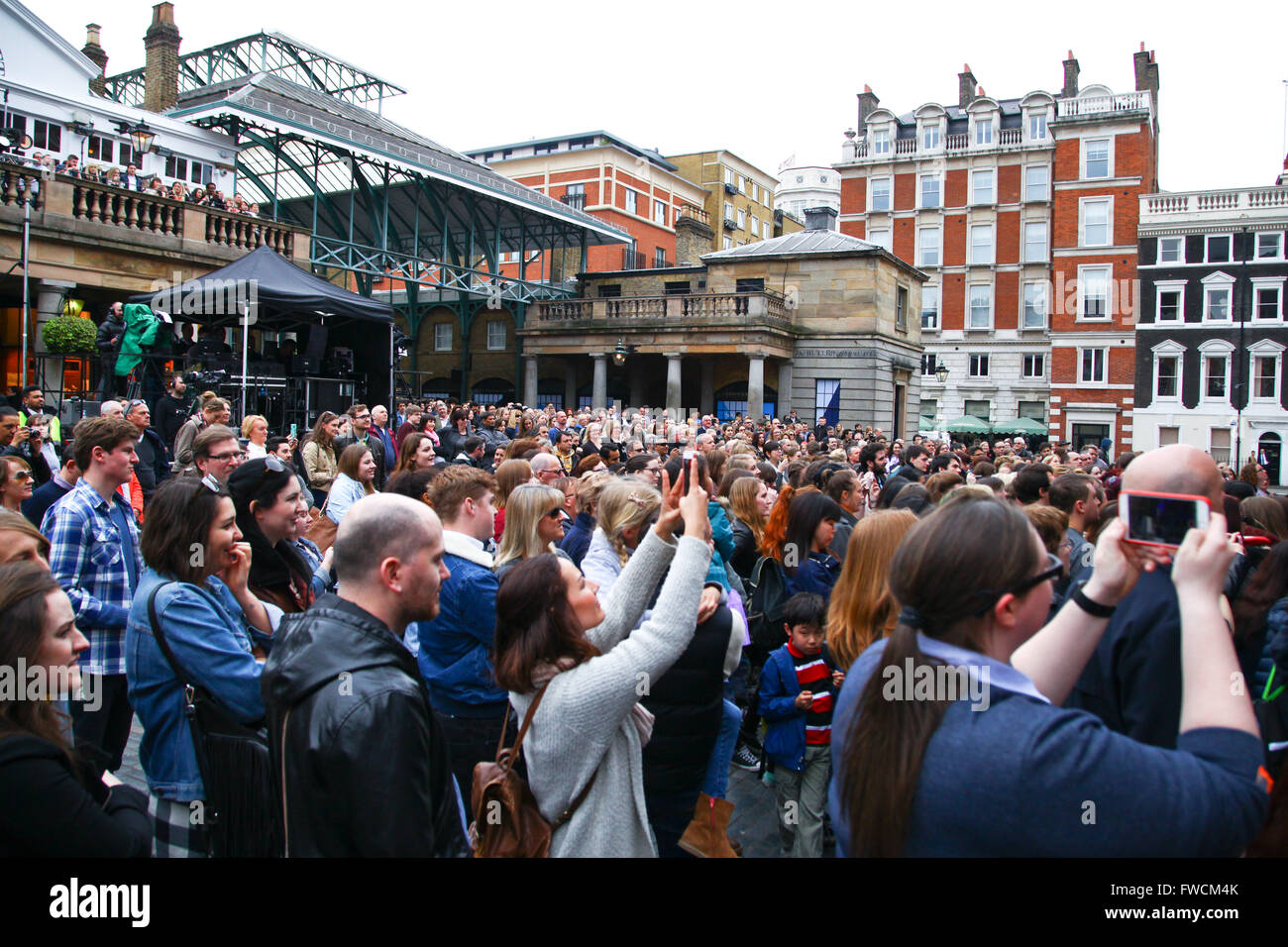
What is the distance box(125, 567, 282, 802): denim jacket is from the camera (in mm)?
2867

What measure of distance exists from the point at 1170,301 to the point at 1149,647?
155ft

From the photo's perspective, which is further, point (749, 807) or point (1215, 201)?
point (1215, 201)

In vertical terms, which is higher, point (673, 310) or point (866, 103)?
point (866, 103)

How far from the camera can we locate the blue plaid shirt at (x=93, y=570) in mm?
4000

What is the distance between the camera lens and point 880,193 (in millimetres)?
52375

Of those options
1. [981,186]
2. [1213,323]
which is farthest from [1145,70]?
[1213,323]

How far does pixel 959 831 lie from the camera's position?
63.0 inches

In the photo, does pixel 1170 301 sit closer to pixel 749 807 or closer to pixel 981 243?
pixel 981 243

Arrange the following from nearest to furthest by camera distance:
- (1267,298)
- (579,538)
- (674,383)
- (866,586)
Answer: (866,586) → (579,538) → (674,383) → (1267,298)

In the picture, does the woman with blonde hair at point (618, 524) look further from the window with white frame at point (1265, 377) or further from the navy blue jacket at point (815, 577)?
the window with white frame at point (1265, 377)

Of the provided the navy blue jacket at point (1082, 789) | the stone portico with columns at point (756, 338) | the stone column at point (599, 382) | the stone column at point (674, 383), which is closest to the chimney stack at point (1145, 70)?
the stone portico with columns at point (756, 338)

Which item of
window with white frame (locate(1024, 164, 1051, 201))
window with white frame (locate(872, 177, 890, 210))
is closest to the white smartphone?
window with white frame (locate(1024, 164, 1051, 201))

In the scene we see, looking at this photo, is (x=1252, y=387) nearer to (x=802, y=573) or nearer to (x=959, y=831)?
(x=802, y=573)

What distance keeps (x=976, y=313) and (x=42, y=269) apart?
153 feet
